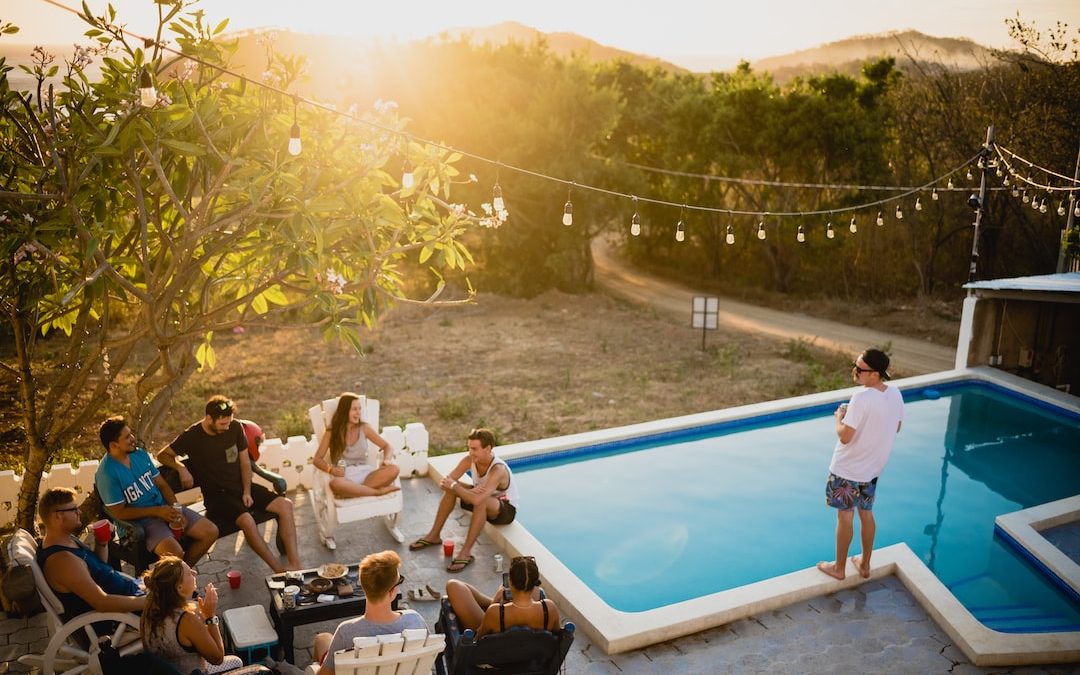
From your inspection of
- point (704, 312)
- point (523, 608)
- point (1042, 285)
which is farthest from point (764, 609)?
point (704, 312)

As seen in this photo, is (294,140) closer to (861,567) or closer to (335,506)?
(335,506)

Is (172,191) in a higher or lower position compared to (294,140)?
lower

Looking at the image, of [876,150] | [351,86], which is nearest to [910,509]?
[876,150]

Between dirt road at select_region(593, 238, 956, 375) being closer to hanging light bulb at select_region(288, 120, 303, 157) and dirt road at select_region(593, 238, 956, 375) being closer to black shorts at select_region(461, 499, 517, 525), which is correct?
black shorts at select_region(461, 499, 517, 525)

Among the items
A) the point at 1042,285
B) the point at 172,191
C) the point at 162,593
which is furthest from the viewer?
the point at 1042,285

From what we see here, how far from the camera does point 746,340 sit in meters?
17.0

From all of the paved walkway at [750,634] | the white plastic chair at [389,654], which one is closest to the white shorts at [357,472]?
the paved walkway at [750,634]

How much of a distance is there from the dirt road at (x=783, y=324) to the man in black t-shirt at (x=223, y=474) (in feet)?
39.3

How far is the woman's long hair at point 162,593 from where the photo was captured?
3.97 meters

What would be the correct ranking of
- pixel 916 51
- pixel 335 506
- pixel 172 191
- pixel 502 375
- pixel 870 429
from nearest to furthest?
pixel 172 191 → pixel 870 429 → pixel 335 506 → pixel 502 375 → pixel 916 51

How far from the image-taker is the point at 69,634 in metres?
4.53

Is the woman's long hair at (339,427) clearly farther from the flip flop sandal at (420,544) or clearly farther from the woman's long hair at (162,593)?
the woman's long hair at (162,593)

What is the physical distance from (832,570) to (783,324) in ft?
44.5

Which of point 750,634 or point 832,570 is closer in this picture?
point 750,634
